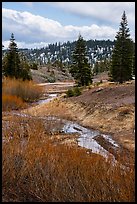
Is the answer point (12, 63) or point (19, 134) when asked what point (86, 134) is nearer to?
point (19, 134)

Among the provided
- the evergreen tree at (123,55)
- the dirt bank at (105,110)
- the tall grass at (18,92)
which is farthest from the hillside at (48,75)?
the dirt bank at (105,110)

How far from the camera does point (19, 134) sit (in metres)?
8.80

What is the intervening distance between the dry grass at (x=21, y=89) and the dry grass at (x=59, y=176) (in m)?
21.0

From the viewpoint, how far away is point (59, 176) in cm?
677

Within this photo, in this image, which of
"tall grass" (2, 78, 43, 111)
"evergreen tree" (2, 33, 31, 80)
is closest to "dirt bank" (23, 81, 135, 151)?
"tall grass" (2, 78, 43, 111)

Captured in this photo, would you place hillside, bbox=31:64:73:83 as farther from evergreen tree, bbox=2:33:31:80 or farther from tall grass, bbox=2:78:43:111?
tall grass, bbox=2:78:43:111

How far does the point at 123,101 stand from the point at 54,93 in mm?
18918

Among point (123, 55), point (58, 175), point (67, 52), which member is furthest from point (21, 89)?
point (67, 52)

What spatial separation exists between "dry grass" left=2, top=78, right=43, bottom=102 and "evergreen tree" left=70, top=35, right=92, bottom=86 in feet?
14.1

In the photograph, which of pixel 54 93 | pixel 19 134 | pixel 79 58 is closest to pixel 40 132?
pixel 19 134

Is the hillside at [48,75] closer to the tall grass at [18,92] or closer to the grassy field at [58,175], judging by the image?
the tall grass at [18,92]

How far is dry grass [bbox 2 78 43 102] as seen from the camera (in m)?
29.7

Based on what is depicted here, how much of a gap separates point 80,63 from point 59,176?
28.5 metres

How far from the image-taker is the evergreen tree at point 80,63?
113ft
